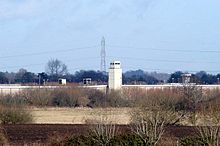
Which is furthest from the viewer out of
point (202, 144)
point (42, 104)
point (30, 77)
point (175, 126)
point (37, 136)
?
point (30, 77)

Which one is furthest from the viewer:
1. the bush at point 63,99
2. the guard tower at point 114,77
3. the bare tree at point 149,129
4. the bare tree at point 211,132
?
the guard tower at point 114,77

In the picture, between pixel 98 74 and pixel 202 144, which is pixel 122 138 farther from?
pixel 98 74

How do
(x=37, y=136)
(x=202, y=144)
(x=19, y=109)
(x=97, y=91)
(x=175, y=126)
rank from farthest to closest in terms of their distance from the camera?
(x=97, y=91) → (x=19, y=109) → (x=175, y=126) → (x=37, y=136) → (x=202, y=144)

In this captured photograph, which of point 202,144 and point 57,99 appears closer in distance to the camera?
point 202,144

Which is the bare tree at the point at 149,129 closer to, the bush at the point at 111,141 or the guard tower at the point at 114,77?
the bush at the point at 111,141

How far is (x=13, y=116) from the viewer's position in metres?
42.9

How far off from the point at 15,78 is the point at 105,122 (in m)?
123

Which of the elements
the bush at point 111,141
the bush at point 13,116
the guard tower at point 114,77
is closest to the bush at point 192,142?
the bush at point 111,141

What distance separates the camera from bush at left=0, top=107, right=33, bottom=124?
4241 centimetres

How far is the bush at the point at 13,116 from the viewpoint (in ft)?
139

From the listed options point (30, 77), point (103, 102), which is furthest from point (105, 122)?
point (30, 77)

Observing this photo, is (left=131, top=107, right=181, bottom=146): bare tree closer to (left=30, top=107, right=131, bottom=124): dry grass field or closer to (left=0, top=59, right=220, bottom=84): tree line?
(left=30, top=107, right=131, bottom=124): dry grass field

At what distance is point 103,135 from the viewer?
77.2 ft

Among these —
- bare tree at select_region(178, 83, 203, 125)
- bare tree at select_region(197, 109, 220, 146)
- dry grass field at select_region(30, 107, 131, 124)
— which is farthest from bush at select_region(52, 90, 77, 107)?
bare tree at select_region(197, 109, 220, 146)
